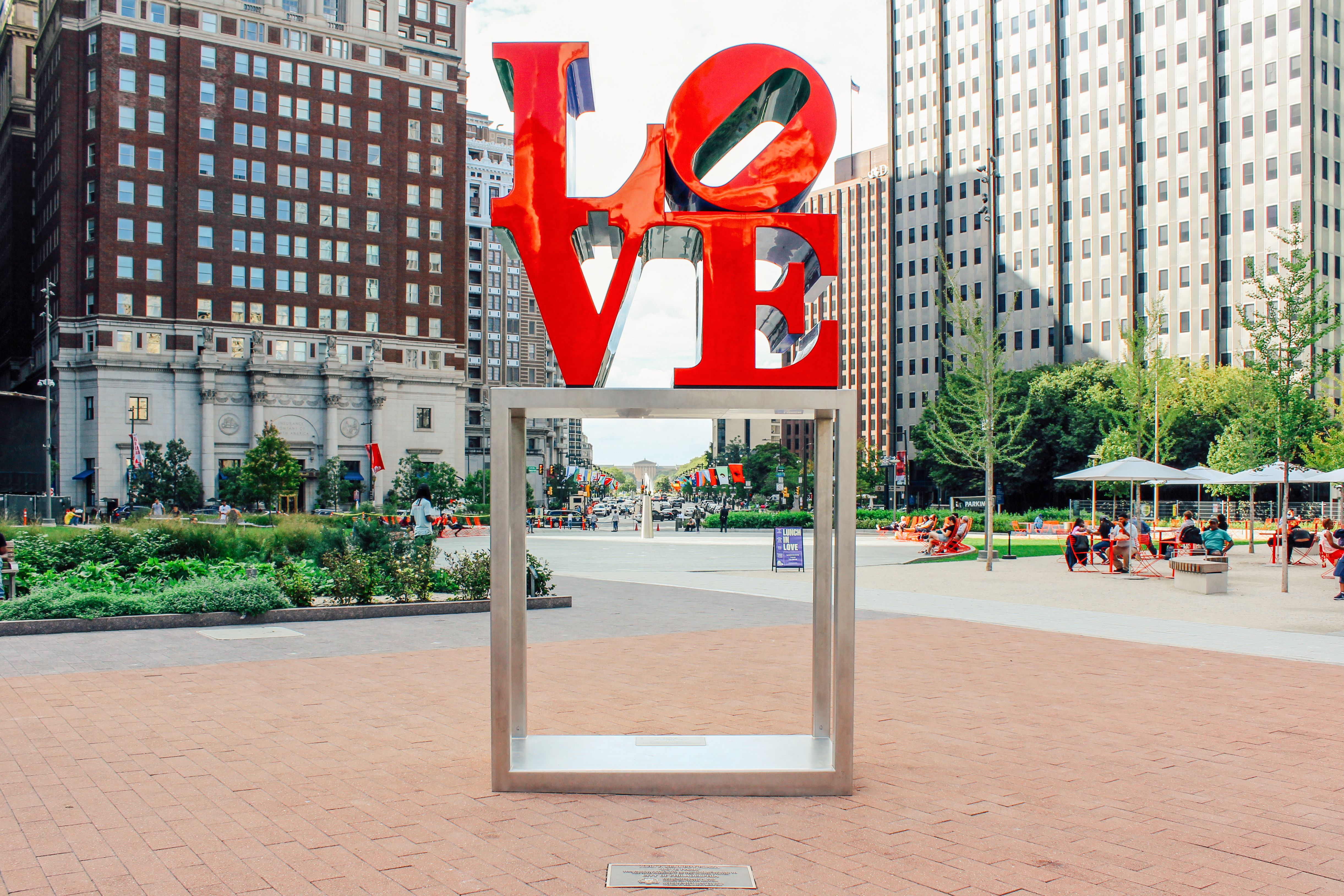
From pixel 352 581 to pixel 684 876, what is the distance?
11.9m

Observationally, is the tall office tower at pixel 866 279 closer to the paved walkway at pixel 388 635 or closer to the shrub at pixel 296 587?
the paved walkway at pixel 388 635

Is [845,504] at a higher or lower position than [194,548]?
higher

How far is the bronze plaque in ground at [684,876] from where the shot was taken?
454cm

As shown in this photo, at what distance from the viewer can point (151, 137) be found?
75.1 meters

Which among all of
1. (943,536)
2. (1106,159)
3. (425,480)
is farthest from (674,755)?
(1106,159)

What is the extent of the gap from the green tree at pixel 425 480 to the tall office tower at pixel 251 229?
10.3 ft

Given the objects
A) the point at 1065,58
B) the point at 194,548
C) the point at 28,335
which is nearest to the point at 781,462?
the point at 1065,58

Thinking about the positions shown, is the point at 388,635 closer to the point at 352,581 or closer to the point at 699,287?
the point at 352,581

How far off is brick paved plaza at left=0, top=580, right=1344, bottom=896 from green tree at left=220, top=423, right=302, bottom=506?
185 feet

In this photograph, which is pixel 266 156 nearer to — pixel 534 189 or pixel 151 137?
pixel 151 137

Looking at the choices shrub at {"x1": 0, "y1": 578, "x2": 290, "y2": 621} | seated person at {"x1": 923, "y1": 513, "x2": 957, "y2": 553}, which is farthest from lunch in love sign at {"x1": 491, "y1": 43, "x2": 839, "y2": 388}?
seated person at {"x1": 923, "y1": 513, "x2": 957, "y2": 553}

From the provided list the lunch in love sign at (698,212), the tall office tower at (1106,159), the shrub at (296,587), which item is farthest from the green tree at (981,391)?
the tall office tower at (1106,159)

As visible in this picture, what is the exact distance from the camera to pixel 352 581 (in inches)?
608

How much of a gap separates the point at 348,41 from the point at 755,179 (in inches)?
3443
